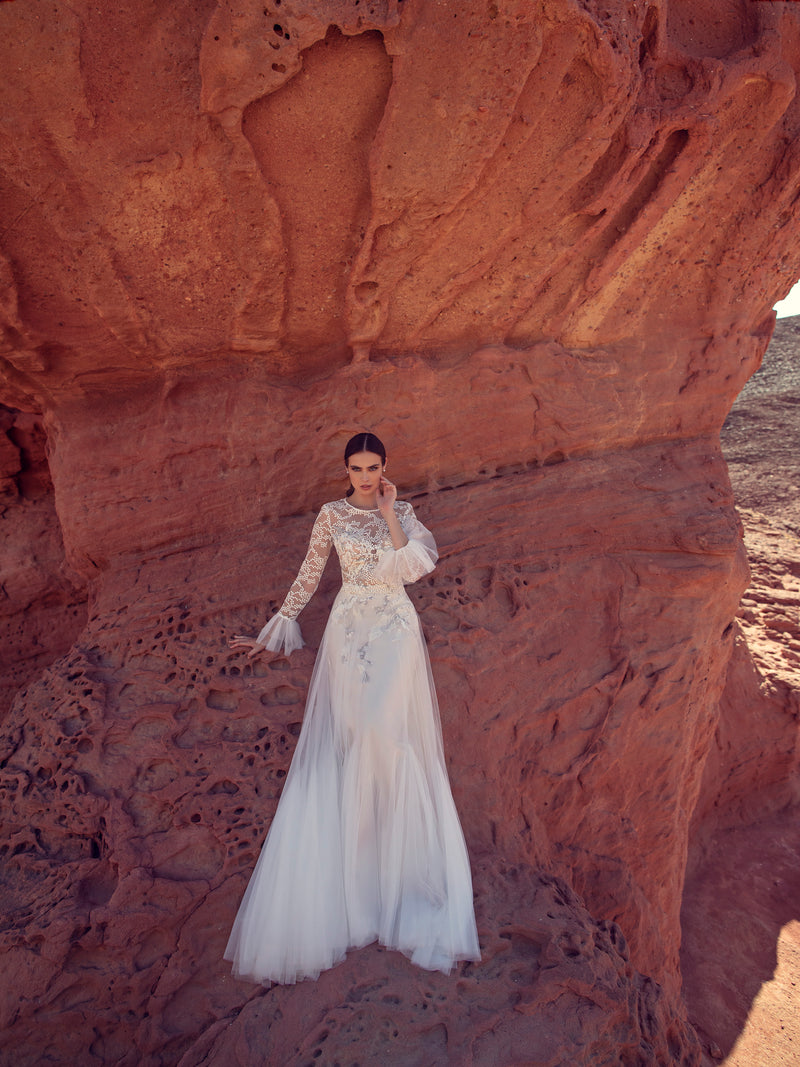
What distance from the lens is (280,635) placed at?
11.2 feet

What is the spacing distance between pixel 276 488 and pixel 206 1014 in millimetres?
2508

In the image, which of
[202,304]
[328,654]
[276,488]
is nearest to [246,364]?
[202,304]

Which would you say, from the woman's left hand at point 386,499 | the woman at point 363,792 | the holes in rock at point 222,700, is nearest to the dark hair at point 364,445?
the woman at point 363,792

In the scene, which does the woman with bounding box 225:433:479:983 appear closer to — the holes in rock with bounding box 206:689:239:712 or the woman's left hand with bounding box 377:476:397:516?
the woman's left hand with bounding box 377:476:397:516

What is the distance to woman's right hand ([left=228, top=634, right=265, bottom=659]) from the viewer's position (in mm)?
3436

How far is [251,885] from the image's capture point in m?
2.87

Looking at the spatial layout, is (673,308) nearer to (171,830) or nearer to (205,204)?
(205,204)

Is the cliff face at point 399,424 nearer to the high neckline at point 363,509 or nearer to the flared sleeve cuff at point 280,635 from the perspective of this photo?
the flared sleeve cuff at point 280,635

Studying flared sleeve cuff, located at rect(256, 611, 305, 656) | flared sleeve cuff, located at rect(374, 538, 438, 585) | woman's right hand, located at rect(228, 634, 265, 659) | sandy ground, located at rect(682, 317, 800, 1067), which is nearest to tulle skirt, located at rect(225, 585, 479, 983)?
flared sleeve cuff, located at rect(374, 538, 438, 585)

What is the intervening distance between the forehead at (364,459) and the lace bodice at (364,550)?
0.25 metres

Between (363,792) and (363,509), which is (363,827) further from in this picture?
(363,509)

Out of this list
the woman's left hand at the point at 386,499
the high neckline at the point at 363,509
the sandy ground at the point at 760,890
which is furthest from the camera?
the sandy ground at the point at 760,890

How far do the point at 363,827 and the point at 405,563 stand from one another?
3.80 feet

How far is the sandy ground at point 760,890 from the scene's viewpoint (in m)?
4.64
